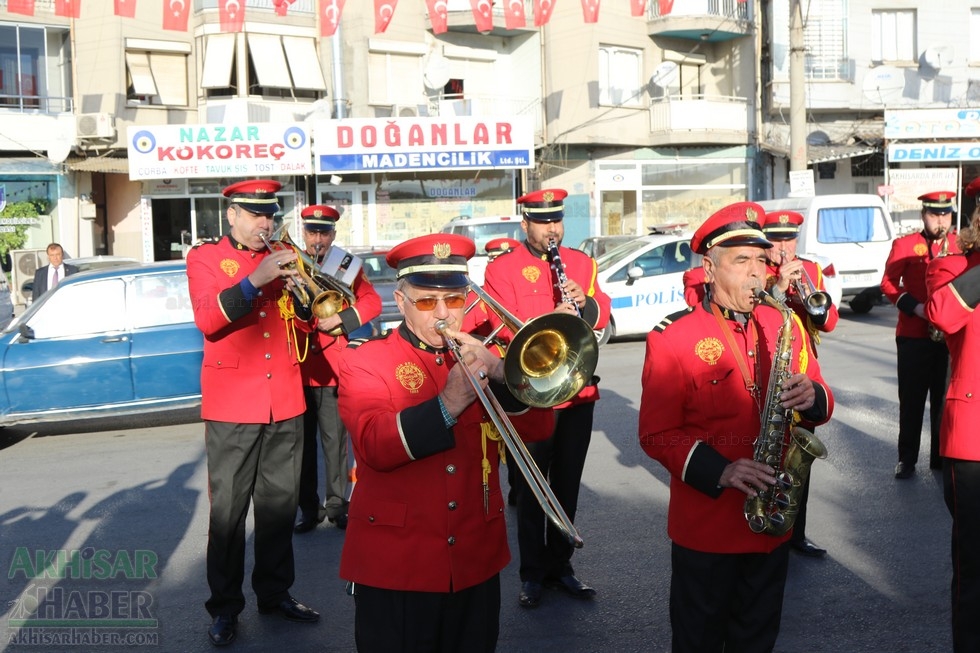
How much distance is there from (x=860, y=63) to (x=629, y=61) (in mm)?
6722

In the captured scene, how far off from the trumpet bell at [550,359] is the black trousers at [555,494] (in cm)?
233

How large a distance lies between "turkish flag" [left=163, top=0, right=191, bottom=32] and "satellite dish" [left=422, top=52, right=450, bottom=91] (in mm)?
7841

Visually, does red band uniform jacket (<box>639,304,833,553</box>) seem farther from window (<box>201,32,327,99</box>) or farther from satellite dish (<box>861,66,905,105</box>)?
satellite dish (<box>861,66,905,105</box>)

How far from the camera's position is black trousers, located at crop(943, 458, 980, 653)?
392 centimetres

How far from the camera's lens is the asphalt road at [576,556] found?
5027 millimetres

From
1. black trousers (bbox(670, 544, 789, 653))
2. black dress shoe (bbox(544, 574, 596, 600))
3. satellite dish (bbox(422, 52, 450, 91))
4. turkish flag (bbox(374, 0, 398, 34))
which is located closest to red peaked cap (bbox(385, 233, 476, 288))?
black trousers (bbox(670, 544, 789, 653))

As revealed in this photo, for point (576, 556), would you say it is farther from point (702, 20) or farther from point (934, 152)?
point (702, 20)

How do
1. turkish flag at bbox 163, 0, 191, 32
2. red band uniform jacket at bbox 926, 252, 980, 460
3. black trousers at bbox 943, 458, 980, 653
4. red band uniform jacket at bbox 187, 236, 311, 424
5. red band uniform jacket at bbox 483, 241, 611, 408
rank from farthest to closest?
turkish flag at bbox 163, 0, 191, 32, red band uniform jacket at bbox 483, 241, 611, 408, red band uniform jacket at bbox 187, 236, 311, 424, red band uniform jacket at bbox 926, 252, 980, 460, black trousers at bbox 943, 458, 980, 653

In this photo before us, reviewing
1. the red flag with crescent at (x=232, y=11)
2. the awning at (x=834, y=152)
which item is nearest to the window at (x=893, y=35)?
the awning at (x=834, y=152)

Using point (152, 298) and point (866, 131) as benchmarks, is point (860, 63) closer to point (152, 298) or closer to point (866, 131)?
point (866, 131)

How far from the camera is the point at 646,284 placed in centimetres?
1548

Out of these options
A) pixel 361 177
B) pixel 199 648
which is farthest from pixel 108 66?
pixel 199 648

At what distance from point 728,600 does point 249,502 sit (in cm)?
259

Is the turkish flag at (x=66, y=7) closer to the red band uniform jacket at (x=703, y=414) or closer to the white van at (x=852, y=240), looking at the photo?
the white van at (x=852, y=240)
